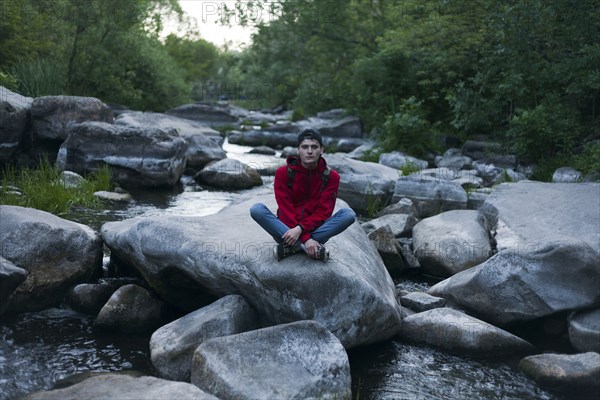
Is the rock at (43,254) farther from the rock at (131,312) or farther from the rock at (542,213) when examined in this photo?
the rock at (542,213)

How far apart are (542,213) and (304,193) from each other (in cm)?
367

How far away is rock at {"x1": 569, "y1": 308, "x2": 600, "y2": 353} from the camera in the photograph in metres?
5.20

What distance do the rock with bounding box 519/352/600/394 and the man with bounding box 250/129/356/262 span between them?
1809 mm

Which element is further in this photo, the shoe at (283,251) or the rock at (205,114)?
the rock at (205,114)

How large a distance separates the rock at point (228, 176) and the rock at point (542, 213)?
5371 mm

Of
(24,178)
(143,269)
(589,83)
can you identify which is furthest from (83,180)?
(589,83)

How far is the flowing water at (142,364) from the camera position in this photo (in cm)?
472

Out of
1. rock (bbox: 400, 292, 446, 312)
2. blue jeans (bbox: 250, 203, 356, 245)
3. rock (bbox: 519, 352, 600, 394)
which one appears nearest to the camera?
rock (bbox: 519, 352, 600, 394)

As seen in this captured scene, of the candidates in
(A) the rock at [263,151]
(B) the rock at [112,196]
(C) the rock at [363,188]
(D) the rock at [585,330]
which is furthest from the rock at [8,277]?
(A) the rock at [263,151]

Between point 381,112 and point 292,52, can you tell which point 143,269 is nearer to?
point 381,112

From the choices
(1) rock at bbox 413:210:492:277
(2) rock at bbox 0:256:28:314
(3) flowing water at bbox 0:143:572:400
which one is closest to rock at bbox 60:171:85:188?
(3) flowing water at bbox 0:143:572:400

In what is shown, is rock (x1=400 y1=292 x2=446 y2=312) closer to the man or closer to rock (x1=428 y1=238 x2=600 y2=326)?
rock (x1=428 y1=238 x2=600 y2=326)

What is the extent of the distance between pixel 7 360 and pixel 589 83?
10.6 meters

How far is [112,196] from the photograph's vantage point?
10523mm
